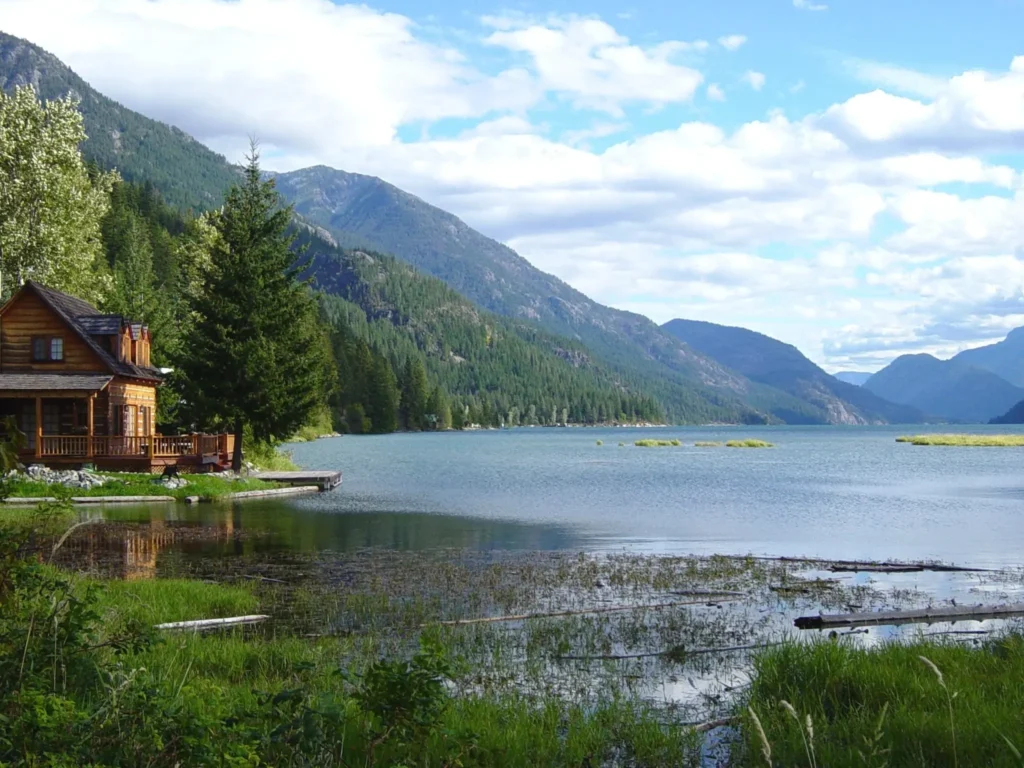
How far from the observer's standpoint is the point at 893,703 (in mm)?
9656

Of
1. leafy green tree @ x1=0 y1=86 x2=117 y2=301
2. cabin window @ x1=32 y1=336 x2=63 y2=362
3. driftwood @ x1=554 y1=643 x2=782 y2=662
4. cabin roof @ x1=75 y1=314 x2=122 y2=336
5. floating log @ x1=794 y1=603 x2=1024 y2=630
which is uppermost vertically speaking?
leafy green tree @ x1=0 y1=86 x2=117 y2=301

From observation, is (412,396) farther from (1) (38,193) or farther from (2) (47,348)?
(2) (47,348)

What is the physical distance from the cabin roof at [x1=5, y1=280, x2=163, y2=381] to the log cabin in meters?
0.04

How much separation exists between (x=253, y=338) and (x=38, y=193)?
694 inches

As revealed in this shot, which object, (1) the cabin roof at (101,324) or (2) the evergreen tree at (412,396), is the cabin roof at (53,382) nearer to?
(1) the cabin roof at (101,324)

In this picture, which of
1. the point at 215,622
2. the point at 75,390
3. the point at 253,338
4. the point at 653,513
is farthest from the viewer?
the point at 253,338

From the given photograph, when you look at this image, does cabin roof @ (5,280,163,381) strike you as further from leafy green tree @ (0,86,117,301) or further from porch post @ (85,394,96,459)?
leafy green tree @ (0,86,117,301)

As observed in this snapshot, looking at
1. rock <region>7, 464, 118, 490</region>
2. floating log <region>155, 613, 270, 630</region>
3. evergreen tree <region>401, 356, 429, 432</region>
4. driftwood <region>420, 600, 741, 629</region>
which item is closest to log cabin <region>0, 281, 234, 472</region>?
rock <region>7, 464, 118, 490</region>

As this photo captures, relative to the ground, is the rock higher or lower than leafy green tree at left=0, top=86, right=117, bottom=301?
lower

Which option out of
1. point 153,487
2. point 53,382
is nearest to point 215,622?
point 153,487

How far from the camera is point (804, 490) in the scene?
50.8 metres

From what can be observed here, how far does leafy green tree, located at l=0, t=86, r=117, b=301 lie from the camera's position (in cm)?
5031

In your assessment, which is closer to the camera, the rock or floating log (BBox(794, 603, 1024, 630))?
floating log (BBox(794, 603, 1024, 630))

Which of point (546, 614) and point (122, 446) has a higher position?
point (122, 446)
